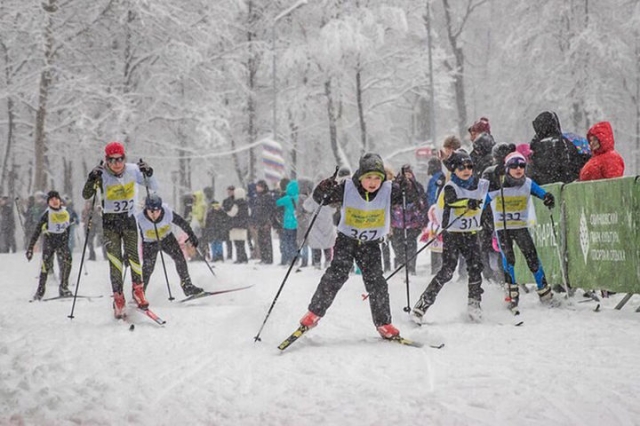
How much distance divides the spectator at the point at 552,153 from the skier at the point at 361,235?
11.8ft

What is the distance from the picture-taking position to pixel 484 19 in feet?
117

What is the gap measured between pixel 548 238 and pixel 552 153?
1.15 meters

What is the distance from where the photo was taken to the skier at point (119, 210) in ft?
25.4

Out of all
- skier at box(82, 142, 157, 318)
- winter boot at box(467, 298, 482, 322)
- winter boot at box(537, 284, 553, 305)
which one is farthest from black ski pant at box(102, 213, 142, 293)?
winter boot at box(537, 284, 553, 305)

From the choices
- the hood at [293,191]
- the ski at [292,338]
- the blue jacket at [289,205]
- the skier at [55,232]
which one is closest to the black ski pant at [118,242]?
the ski at [292,338]

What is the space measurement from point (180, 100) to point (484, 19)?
19.8 metres

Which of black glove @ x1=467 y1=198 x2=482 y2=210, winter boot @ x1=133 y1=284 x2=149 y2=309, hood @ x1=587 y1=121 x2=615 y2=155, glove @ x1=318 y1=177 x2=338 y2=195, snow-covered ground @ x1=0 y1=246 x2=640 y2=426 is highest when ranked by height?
hood @ x1=587 y1=121 x2=615 y2=155

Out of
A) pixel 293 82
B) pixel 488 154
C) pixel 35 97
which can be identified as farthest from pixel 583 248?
pixel 293 82

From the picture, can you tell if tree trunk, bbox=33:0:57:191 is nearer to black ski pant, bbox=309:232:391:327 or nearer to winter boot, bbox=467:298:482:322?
black ski pant, bbox=309:232:391:327

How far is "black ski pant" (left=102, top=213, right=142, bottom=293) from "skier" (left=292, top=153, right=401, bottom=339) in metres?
2.86

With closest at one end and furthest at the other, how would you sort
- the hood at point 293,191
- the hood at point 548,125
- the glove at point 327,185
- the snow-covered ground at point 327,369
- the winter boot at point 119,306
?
the snow-covered ground at point 327,369 → the glove at point 327,185 → the winter boot at point 119,306 → the hood at point 548,125 → the hood at point 293,191

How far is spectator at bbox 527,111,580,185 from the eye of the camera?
8.73m

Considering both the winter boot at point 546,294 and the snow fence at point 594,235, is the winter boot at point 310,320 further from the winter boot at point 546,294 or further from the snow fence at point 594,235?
the snow fence at point 594,235

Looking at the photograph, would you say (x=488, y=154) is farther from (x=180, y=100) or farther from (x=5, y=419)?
(x=180, y=100)
